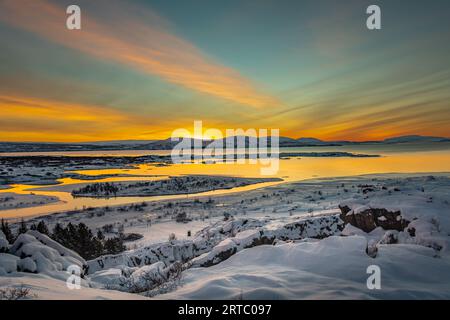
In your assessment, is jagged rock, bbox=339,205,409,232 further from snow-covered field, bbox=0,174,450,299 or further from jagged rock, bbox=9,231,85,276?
jagged rock, bbox=9,231,85,276

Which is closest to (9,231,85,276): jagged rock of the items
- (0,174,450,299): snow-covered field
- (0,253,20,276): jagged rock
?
(0,174,450,299): snow-covered field

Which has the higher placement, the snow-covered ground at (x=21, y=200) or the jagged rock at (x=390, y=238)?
the jagged rock at (x=390, y=238)

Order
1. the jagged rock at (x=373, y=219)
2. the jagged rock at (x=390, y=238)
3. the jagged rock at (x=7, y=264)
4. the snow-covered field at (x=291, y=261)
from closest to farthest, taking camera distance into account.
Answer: the snow-covered field at (x=291, y=261) → the jagged rock at (x=7, y=264) → the jagged rock at (x=390, y=238) → the jagged rock at (x=373, y=219)

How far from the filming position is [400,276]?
5.03 meters

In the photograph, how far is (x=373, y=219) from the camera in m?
8.84

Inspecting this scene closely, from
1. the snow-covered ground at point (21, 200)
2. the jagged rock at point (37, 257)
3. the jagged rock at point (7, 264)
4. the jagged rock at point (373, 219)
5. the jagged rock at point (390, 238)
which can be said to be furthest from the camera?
the snow-covered ground at point (21, 200)

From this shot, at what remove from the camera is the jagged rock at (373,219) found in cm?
798

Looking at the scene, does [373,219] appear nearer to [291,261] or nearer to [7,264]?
[291,261]

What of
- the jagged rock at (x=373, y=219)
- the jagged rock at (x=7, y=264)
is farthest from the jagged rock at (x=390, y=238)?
the jagged rock at (x=7, y=264)

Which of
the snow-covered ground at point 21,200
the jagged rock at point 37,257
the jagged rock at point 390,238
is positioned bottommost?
the snow-covered ground at point 21,200

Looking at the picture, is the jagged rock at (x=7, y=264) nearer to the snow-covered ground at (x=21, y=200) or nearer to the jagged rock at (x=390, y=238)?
the jagged rock at (x=390, y=238)

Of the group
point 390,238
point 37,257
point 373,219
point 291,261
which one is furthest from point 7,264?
point 373,219
